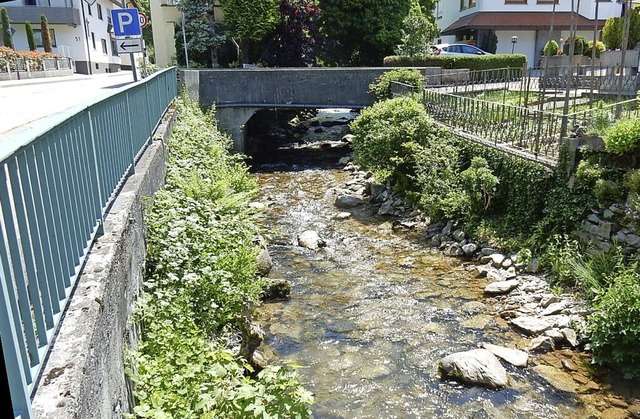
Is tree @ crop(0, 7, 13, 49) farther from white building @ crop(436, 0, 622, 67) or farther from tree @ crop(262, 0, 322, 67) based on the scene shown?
white building @ crop(436, 0, 622, 67)

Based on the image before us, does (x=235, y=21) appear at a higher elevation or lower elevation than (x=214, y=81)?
higher

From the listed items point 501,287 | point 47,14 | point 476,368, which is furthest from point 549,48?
point 47,14

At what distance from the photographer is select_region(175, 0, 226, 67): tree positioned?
28.4 metres

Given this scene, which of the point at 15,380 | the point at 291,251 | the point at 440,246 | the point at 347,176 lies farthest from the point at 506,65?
the point at 15,380

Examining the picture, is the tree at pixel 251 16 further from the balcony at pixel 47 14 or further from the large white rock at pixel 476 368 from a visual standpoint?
the large white rock at pixel 476 368

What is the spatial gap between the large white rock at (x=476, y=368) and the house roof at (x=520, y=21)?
30572 mm

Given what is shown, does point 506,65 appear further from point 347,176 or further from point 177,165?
point 177,165

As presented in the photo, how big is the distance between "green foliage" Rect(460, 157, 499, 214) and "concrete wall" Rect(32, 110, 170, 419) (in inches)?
331

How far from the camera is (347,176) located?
19438mm

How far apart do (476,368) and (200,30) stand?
25.6 metres

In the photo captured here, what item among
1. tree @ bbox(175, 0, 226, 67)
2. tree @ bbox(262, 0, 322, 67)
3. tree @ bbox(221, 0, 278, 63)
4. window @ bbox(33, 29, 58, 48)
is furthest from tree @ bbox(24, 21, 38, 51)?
tree @ bbox(262, 0, 322, 67)

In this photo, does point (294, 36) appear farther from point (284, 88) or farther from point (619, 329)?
point (619, 329)

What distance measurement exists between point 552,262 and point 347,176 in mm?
10097

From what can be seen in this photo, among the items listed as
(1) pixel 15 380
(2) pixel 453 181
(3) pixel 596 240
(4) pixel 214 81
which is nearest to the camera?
(1) pixel 15 380
